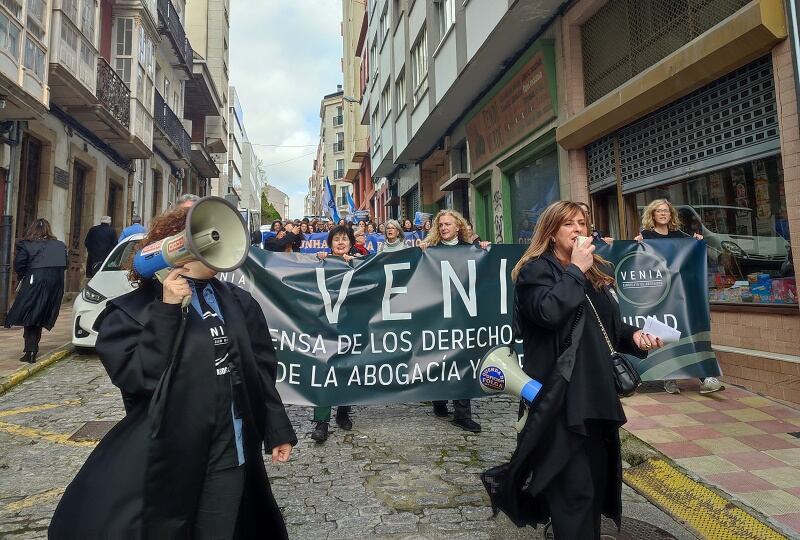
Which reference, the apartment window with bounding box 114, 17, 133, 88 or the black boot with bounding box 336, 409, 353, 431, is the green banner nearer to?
the black boot with bounding box 336, 409, 353, 431

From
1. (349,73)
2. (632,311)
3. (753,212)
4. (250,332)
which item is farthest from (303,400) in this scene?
(349,73)

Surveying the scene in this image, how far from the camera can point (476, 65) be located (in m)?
10.8

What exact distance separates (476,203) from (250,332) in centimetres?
1270

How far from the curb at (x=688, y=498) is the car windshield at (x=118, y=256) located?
7.01 meters

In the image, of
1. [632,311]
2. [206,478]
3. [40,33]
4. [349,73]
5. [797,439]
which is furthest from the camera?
[349,73]

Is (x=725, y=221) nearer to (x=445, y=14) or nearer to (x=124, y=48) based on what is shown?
(x=445, y=14)

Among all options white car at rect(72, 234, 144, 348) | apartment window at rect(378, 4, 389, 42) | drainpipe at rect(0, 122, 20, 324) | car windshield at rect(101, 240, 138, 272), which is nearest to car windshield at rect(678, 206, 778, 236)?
white car at rect(72, 234, 144, 348)

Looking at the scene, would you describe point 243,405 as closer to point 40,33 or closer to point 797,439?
point 797,439

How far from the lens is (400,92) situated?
19.3m

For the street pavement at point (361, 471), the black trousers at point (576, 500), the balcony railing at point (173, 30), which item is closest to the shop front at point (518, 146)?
the street pavement at point (361, 471)

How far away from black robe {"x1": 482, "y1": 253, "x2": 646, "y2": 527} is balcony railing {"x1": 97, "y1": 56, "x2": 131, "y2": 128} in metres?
14.3

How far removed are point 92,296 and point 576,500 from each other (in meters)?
7.16

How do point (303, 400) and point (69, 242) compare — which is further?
point (69, 242)

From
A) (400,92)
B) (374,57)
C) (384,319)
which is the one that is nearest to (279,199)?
(374,57)
